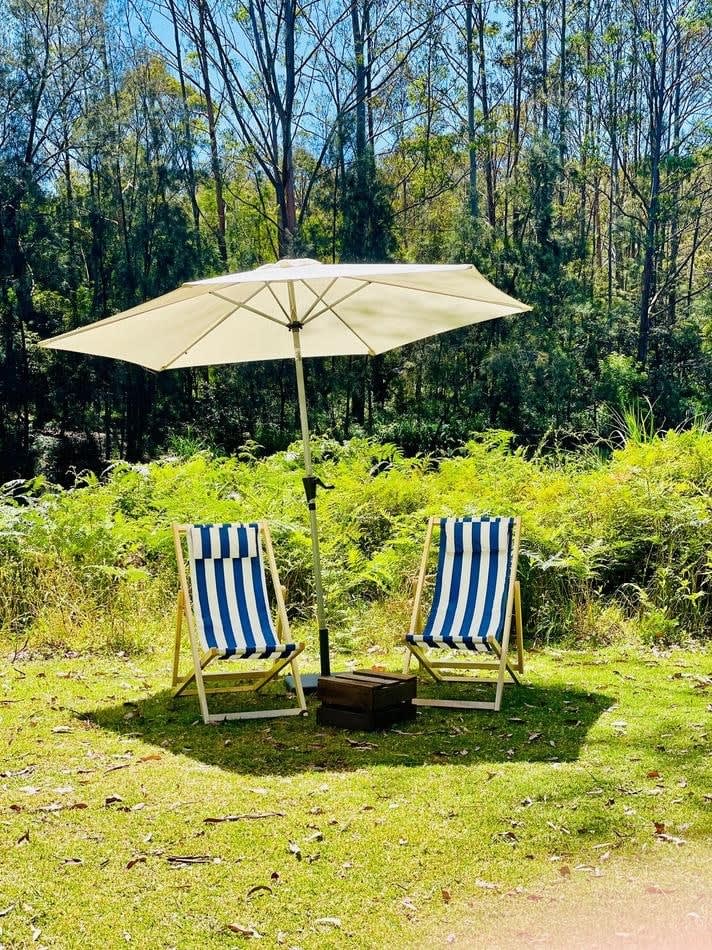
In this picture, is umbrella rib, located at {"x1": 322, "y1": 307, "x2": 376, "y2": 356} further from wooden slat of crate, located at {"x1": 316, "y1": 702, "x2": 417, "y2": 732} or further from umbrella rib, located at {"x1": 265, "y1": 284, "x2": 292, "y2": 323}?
wooden slat of crate, located at {"x1": 316, "y1": 702, "x2": 417, "y2": 732}

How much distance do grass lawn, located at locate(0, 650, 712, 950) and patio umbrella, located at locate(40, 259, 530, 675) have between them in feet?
3.67

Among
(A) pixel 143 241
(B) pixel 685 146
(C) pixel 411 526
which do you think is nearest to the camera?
(C) pixel 411 526

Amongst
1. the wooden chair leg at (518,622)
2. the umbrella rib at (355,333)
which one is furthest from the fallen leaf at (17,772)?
the umbrella rib at (355,333)

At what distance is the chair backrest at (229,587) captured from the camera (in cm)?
519

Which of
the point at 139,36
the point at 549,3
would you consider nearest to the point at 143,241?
the point at 139,36

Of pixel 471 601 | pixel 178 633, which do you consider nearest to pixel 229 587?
pixel 178 633

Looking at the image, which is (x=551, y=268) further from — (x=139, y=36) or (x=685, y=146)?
(x=139, y=36)

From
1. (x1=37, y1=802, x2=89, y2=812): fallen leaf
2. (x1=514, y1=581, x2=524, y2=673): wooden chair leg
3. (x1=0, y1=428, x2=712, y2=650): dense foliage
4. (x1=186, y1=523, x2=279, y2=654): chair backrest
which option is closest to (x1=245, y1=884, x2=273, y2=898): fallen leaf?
(x1=37, y1=802, x2=89, y2=812): fallen leaf

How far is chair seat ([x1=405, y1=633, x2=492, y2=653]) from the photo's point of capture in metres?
5.09

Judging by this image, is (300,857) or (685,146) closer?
(300,857)

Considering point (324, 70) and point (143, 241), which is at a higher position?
point (324, 70)

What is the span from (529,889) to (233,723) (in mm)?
2274

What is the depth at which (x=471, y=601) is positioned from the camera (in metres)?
5.52

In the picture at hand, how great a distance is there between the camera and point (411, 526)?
293 inches
